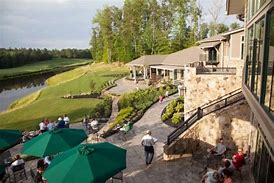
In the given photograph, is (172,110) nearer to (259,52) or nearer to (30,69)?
(259,52)

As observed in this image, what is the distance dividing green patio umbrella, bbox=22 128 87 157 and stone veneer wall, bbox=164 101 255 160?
171 inches

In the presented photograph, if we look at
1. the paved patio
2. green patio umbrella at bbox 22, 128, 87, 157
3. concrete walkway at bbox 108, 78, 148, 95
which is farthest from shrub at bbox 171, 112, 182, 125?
concrete walkway at bbox 108, 78, 148, 95

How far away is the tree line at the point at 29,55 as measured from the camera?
350 feet

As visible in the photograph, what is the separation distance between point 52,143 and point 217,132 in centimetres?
719

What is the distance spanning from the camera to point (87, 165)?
289 inches

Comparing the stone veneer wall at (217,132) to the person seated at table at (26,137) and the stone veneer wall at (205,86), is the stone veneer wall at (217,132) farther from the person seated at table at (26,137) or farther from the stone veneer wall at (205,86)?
the person seated at table at (26,137)

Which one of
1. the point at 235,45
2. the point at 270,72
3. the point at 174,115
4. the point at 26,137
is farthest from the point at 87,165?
the point at 235,45

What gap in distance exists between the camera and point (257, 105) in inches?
271

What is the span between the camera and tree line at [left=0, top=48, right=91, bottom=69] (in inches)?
4198

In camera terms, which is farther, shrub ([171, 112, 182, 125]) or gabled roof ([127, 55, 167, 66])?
gabled roof ([127, 55, 167, 66])

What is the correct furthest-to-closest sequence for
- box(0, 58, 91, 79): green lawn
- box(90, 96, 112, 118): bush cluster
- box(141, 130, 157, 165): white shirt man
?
box(0, 58, 91, 79): green lawn < box(90, 96, 112, 118): bush cluster < box(141, 130, 157, 165): white shirt man

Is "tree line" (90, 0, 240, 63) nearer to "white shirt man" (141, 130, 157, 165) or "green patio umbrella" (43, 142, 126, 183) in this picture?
"white shirt man" (141, 130, 157, 165)

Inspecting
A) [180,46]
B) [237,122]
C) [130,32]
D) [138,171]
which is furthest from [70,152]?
[130,32]

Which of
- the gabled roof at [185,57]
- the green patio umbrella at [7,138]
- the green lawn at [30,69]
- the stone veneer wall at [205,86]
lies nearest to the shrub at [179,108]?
the stone veneer wall at [205,86]
